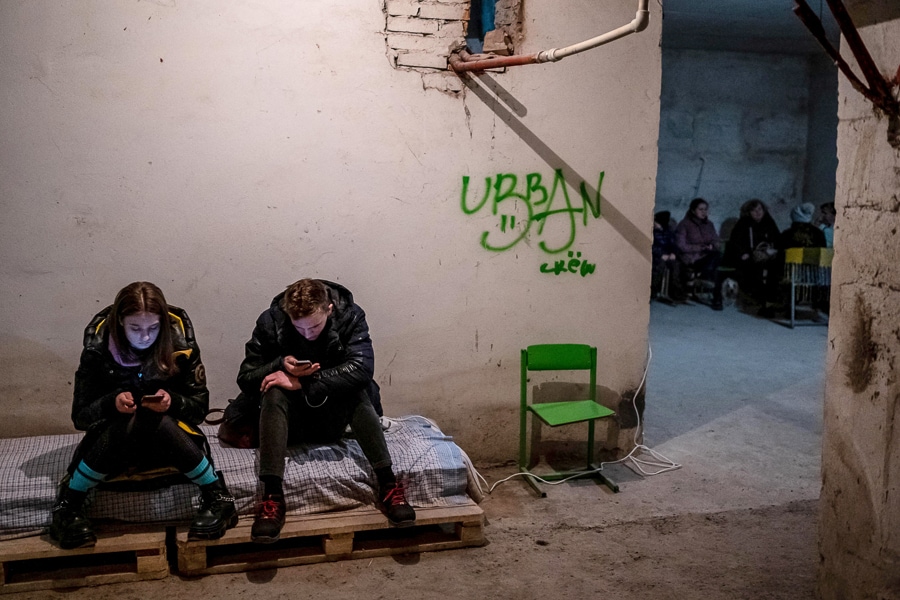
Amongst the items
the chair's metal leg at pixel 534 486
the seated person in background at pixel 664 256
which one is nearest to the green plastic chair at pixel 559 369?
the chair's metal leg at pixel 534 486

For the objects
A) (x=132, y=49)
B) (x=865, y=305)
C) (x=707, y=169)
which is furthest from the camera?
(x=707, y=169)

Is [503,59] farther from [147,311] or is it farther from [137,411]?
[137,411]

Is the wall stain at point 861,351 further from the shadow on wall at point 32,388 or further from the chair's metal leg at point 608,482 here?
the shadow on wall at point 32,388

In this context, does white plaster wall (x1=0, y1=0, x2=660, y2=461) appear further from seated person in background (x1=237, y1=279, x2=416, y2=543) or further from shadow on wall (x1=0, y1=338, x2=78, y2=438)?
seated person in background (x1=237, y1=279, x2=416, y2=543)

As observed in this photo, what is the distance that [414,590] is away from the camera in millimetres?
3385

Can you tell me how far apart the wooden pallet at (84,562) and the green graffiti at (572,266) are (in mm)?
2480

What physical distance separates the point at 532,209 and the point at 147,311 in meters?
2.23

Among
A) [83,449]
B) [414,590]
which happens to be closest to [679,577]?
[414,590]

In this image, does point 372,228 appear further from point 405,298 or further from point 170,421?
point 170,421

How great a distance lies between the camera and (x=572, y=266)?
4.75 m

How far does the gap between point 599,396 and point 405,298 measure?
1353 mm

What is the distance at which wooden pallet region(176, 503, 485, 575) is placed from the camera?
348 centimetres

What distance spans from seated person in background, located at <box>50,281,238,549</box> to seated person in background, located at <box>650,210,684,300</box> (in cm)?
802

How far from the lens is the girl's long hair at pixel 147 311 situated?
3.38 metres
